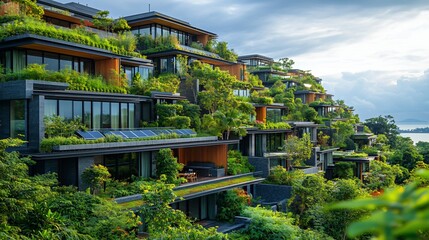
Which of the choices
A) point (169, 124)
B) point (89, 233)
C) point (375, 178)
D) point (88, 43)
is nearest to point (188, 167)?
point (169, 124)

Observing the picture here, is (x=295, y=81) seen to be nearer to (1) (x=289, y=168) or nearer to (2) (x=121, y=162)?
(1) (x=289, y=168)

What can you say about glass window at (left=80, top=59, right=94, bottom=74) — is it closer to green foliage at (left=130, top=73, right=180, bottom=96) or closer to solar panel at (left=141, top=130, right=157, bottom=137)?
green foliage at (left=130, top=73, right=180, bottom=96)

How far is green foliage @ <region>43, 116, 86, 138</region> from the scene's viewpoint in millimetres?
22605

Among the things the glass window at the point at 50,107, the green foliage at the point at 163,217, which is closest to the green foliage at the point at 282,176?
the green foliage at the point at 163,217

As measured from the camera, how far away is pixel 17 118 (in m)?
23.1

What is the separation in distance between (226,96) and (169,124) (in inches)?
301

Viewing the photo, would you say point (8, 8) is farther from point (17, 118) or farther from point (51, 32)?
point (17, 118)

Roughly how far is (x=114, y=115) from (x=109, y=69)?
14.4 feet

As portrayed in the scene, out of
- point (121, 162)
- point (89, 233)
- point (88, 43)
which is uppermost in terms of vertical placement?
point (88, 43)

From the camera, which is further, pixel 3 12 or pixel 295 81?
pixel 295 81

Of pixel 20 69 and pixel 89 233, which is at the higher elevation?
pixel 20 69

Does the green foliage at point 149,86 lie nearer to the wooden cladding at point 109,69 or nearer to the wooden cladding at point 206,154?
the wooden cladding at point 109,69

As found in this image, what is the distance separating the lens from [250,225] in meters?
25.1

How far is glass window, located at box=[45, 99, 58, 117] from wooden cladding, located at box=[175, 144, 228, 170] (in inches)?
452
